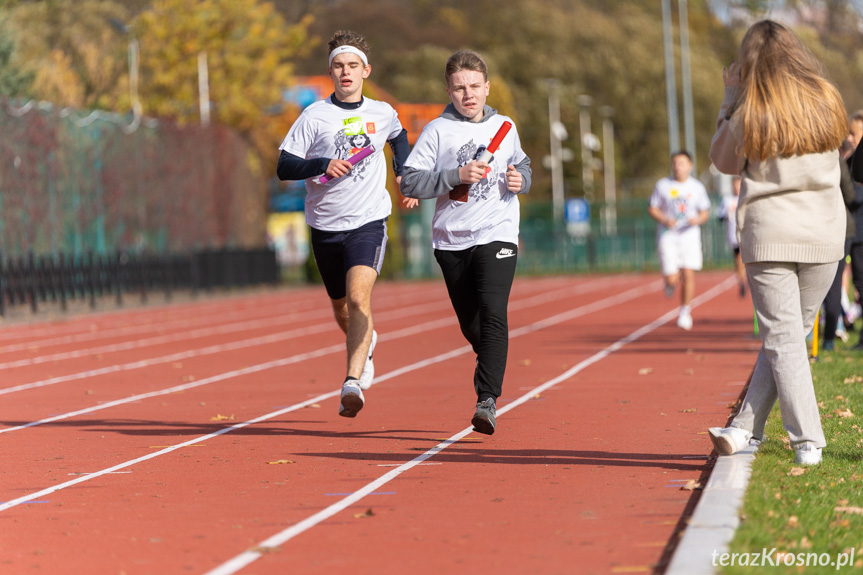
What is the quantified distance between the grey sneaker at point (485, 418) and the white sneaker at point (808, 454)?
1844 mm

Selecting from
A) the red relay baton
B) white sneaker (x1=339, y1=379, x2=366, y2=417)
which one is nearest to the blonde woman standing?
the red relay baton

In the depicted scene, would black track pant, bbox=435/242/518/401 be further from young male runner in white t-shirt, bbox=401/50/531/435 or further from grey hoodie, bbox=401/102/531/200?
grey hoodie, bbox=401/102/531/200

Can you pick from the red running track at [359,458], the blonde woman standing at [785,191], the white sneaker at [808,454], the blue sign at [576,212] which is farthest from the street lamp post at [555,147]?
the white sneaker at [808,454]

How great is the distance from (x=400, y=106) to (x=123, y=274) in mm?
22176

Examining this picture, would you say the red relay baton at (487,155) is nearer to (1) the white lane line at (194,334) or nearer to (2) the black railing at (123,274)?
(1) the white lane line at (194,334)

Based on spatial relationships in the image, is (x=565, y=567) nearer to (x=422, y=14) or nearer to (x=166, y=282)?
(x=166, y=282)

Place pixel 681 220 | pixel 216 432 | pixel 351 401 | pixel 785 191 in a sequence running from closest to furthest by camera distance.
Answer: pixel 785 191, pixel 351 401, pixel 216 432, pixel 681 220

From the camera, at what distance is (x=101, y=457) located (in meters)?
8.29

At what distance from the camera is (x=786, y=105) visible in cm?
653

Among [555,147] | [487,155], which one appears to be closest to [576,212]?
[555,147]

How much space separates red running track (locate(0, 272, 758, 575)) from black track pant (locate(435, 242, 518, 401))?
16.2 inches

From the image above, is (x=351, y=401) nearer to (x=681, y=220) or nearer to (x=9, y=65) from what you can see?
(x=681, y=220)

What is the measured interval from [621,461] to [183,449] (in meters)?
2.67

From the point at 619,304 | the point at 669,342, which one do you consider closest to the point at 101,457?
the point at 669,342
